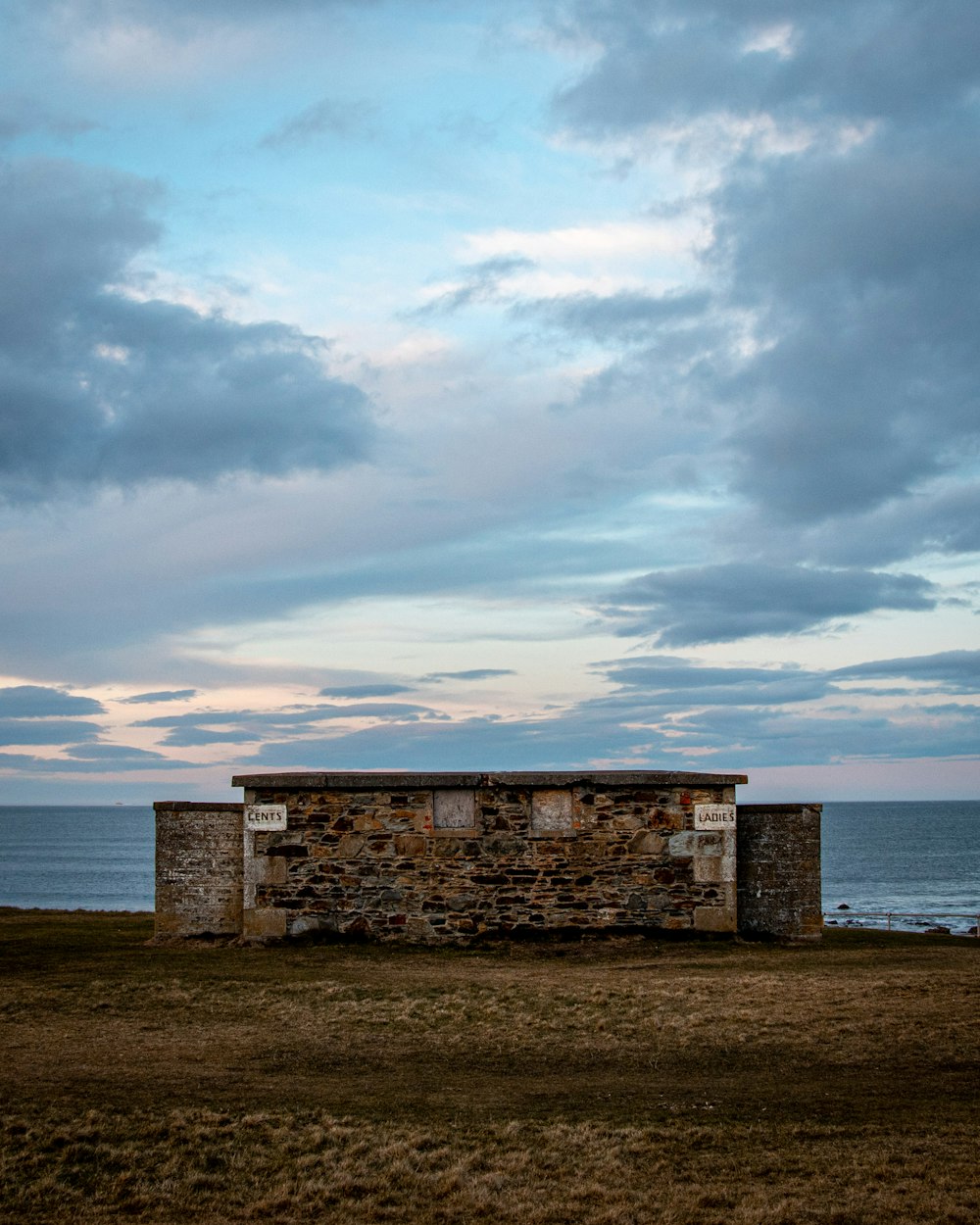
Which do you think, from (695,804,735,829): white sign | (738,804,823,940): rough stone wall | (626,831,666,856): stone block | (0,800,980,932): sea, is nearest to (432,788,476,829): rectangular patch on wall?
(626,831,666,856): stone block

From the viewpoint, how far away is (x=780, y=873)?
17.8 metres

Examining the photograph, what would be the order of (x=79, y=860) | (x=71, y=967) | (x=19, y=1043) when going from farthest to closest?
(x=79, y=860), (x=71, y=967), (x=19, y=1043)

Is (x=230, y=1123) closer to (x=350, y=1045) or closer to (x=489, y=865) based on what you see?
(x=350, y=1045)

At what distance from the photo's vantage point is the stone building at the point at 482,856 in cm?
1744

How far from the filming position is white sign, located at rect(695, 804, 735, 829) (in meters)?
17.5

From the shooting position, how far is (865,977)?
1384cm

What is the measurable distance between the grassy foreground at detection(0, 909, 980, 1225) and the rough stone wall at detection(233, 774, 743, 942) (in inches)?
64.8

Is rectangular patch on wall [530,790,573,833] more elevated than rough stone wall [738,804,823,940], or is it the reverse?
rectangular patch on wall [530,790,573,833]

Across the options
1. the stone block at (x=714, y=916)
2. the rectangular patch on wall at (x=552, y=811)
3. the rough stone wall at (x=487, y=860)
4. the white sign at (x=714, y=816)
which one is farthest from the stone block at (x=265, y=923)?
the white sign at (x=714, y=816)

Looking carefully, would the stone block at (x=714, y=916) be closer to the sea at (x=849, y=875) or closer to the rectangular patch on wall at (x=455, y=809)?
the rectangular patch on wall at (x=455, y=809)

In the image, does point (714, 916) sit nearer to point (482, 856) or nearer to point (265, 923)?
point (482, 856)

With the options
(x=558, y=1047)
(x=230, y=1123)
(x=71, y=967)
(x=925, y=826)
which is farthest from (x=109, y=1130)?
(x=925, y=826)

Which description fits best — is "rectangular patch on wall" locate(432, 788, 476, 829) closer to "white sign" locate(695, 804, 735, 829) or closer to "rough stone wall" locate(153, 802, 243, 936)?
"rough stone wall" locate(153, 802, 243, 936)

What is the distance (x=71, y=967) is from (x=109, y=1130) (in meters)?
7.72
